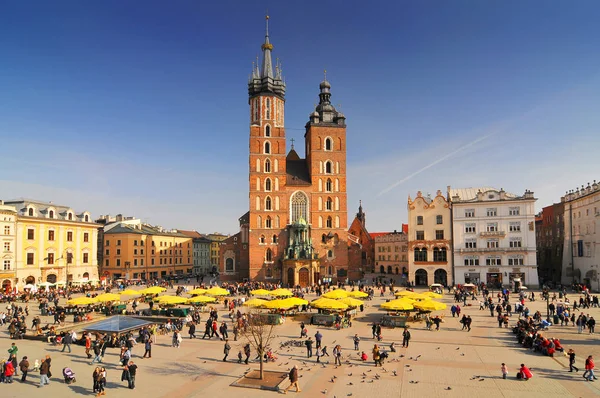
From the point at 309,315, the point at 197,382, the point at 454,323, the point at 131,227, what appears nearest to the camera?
the point at 197,382

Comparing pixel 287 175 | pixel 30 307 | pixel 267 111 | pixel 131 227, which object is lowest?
pixel 30 307

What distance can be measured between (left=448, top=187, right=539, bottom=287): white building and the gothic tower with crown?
16796mm

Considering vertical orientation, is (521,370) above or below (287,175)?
below

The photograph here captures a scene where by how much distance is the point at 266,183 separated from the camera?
71500 mm

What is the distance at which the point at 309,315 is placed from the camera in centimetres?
3781

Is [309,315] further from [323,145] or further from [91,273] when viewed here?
[91,273]

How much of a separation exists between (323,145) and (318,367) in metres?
53.2

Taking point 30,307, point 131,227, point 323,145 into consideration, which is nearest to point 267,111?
point 323,145

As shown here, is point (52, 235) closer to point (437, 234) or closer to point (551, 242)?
point (437, 234)

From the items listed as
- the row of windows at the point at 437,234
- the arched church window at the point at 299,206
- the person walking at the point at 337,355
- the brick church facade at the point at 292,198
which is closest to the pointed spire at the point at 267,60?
the brick church facade at the point at 292,198

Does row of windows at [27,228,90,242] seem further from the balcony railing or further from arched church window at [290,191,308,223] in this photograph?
the balcony railing

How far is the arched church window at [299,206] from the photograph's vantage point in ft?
235

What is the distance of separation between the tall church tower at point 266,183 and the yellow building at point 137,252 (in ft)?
85.8

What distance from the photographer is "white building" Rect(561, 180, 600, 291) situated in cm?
5622
